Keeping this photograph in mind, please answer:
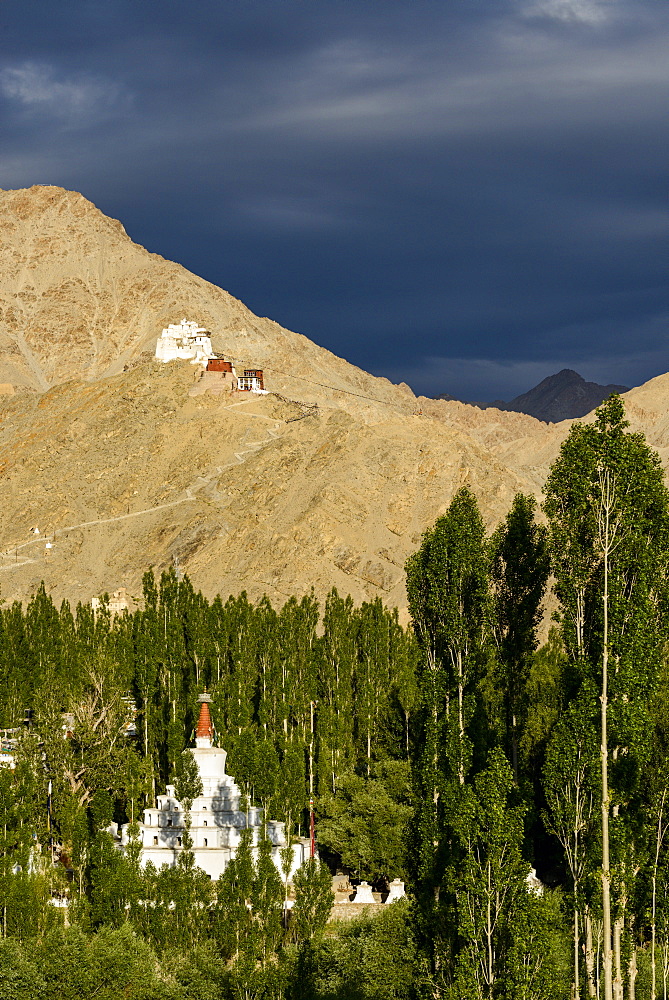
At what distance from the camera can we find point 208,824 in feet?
136

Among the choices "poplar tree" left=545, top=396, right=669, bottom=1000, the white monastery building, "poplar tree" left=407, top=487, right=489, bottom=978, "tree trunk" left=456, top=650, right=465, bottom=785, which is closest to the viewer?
"poplar tree" left=545, top=396, right=669, bottom=1000

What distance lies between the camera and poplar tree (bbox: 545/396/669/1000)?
27.9 metres

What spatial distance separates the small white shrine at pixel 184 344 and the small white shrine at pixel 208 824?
96.9m

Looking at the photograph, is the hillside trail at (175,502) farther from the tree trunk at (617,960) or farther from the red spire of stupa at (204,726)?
the tree trunk at (617,960)

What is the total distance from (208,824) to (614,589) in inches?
699

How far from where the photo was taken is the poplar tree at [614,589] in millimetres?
27891

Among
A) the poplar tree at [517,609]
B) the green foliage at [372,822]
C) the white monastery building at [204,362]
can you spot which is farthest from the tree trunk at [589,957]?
the white monastery building at [204,362]

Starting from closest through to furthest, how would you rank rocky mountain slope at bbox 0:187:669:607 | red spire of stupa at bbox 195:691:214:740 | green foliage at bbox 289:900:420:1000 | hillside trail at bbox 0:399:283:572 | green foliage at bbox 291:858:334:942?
1. green foliage at bbox 289:900:420:1000
2. green foliage at bbox 291:858:334:942
3. red spire of stupa at bbox 195:691:214:740
4. rocky mountain slope at bbox 0:187:669:607
5. hillside trail at bbox 0:399:283:572

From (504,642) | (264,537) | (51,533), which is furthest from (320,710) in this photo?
(51,533)

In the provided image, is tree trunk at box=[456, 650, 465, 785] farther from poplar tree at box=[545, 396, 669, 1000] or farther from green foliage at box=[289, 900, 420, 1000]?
poplar tree at box=[545, 396, 669, 1000]

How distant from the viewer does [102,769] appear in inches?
1763

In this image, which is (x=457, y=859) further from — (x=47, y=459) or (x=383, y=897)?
(x=47, y=459)

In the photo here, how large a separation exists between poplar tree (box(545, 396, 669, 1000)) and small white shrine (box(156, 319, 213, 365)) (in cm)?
11014

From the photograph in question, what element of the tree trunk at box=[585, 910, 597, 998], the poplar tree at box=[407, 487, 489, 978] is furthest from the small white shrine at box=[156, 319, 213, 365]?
the tree trunk at box=[585, 910, 597, 998]
